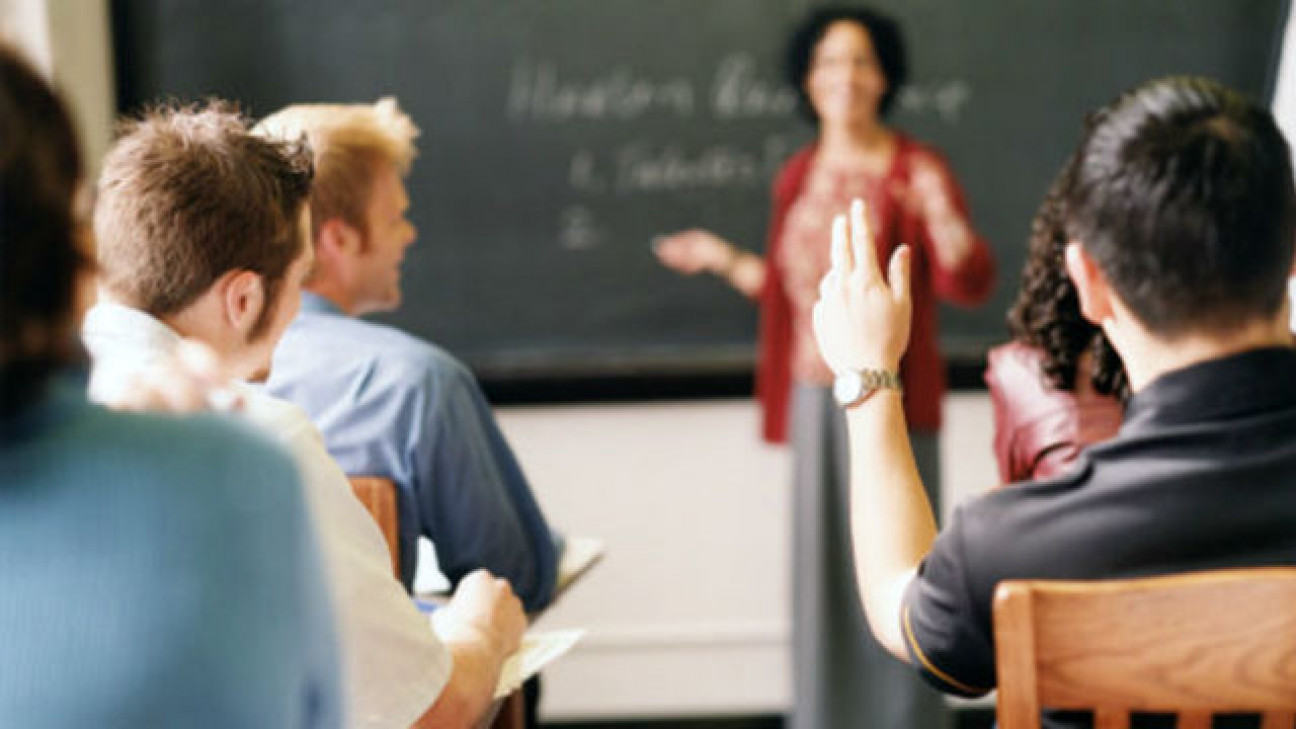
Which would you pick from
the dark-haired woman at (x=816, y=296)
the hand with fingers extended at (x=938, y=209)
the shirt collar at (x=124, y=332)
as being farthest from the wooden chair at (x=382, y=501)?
the hand with fingers extended at (x=938, y=209)

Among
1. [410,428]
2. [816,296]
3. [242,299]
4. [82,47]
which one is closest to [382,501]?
[410,428]

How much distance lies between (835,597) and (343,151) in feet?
4.49

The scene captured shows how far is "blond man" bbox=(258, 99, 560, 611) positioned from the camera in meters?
1.51

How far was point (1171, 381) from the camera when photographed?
903 mm

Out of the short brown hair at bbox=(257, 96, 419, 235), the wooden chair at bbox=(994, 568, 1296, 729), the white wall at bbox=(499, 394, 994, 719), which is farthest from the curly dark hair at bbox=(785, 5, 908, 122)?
the wooden chair at bbox=(994, 568, 1296, 729)

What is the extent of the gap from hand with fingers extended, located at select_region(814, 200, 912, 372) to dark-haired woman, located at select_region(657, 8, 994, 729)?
1274mm

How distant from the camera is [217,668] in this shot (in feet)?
2.11

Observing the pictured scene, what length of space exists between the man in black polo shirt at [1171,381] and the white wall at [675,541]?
189 centimetres

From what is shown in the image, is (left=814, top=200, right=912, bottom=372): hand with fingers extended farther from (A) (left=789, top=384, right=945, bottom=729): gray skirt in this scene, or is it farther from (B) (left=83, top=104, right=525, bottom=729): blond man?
(A) (left=789, top=384, right=945, bottom=729): gray skirt

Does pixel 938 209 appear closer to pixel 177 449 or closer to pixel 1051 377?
pixel 1051 377

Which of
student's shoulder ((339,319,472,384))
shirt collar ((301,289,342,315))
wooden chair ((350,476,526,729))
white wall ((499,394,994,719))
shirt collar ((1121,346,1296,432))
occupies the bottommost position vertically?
white wall ((499,394,994,719))

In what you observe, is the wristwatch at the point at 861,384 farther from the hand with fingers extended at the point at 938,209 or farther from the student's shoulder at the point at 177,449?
the hand with fingers extended at the point at 938,209

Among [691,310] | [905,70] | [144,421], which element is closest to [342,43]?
[691,310]

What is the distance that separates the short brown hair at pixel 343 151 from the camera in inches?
64.4
